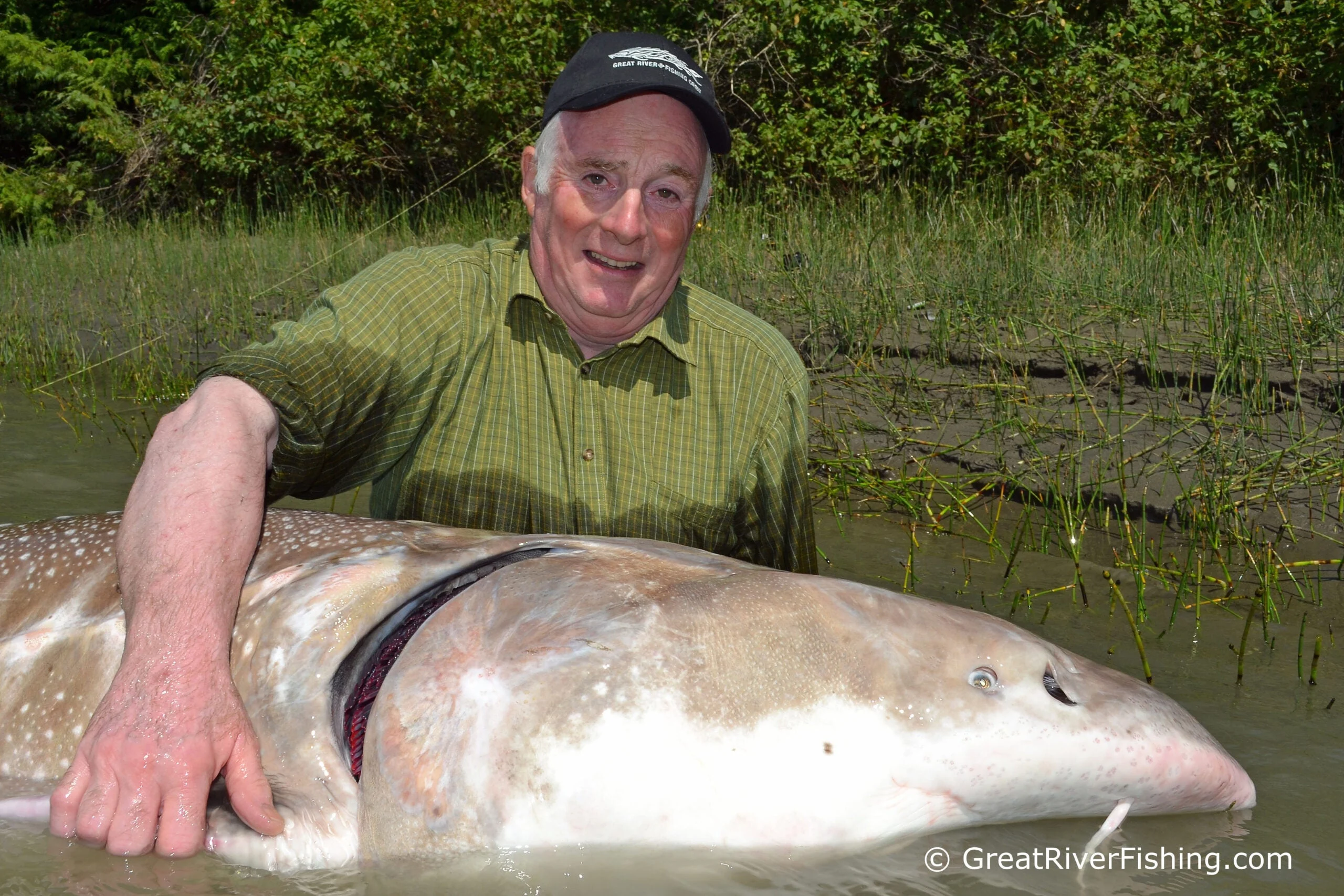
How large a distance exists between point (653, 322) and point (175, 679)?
5.39 ft

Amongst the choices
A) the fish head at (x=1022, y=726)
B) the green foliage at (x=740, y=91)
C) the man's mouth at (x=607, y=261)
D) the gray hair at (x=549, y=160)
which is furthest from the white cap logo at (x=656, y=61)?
the green foliage at (x=740, y=91)

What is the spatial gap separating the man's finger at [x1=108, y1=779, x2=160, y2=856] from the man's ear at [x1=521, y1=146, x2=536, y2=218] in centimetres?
189

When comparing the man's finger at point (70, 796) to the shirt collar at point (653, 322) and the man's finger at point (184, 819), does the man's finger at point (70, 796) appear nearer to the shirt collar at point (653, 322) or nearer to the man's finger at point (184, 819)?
the man's finger at point (184, 819)

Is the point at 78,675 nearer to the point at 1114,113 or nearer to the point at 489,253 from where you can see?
the point at 489,253

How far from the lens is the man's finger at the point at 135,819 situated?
74.9 inches

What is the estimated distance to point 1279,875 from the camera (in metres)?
2.25

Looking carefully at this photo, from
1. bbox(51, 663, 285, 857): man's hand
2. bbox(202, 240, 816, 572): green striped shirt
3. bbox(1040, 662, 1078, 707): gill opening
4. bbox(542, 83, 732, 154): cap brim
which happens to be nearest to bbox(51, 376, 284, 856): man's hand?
bbox(51, 663, 285, 857): man's hand

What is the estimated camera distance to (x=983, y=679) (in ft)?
6.66

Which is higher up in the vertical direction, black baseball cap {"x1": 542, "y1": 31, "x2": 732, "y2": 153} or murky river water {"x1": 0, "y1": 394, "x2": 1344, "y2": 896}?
black baseball cap {"x1": 542, "y1": 31, "x2": 732, "y2": 153}

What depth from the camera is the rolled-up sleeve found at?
8.57ft

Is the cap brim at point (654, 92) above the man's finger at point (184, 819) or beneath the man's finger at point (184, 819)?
above

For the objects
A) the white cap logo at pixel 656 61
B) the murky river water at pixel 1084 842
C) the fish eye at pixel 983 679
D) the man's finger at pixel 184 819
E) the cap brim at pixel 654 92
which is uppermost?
the white cap logo at pixel 656 61

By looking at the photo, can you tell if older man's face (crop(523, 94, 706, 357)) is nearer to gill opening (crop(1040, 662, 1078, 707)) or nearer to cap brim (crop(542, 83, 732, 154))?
cap brim (crop(542, 83, 732, 154))

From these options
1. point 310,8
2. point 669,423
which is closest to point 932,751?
point 669,423
